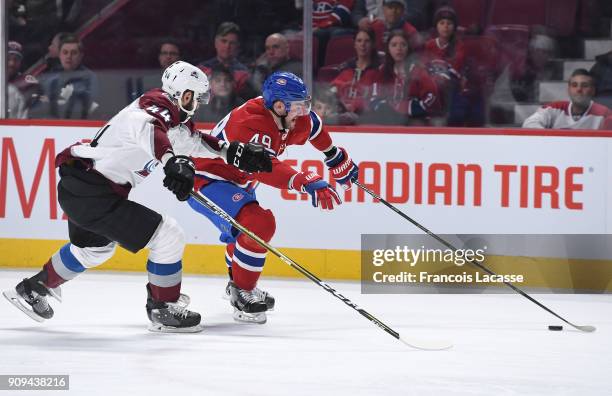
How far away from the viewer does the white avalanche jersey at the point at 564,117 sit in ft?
20.2

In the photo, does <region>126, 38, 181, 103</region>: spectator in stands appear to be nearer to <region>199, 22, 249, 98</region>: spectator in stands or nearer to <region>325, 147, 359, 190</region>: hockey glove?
<region>199, 22, 249, 98</region>: spectator in stands

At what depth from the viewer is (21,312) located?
17.2 ft

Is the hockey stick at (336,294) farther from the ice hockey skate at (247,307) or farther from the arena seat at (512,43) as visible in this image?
the arena seat at (512,43)

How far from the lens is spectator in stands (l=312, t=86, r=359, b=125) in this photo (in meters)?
6.44

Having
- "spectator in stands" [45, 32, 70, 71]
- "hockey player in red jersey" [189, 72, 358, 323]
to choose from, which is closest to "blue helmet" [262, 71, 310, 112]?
"hockey player in red jersey" [189, 72, 358, 323]

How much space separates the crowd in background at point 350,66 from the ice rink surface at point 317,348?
3.47 ft

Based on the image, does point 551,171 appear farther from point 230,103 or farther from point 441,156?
point 230,103

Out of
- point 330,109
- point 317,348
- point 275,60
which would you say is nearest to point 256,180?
point 317,348

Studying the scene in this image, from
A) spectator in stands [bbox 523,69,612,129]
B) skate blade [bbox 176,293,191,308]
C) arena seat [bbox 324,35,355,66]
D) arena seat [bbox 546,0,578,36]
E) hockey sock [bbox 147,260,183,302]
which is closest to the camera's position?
hockey sock [bbox 147,260,183,302]

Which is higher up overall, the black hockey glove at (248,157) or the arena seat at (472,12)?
the arena seat at (472,12)

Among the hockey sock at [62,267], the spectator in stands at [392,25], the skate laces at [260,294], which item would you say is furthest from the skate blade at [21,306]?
→ the spectator in stands at [392,25]

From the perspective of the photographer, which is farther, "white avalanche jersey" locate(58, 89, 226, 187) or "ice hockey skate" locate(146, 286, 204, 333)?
"ice hockey skate" locate(146, 286, 204, 333)

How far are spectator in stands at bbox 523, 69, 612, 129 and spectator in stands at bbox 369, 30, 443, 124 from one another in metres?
0.53

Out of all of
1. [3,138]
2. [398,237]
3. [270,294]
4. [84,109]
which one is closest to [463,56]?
[398,237]
